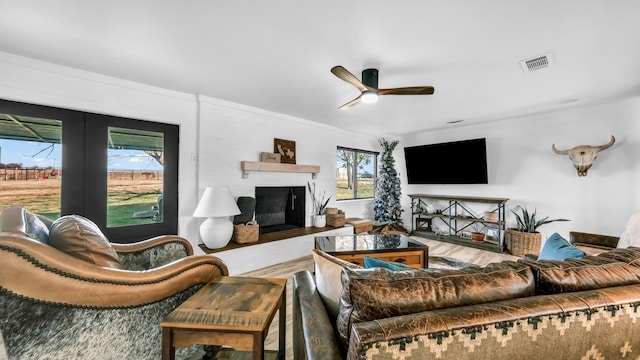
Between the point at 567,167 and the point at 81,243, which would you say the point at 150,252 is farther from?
the point at 567,167

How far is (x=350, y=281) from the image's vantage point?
2.72 feet

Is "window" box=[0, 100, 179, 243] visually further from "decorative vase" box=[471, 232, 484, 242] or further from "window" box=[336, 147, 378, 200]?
"decorative vase" box=[471, 232, 484, 242]

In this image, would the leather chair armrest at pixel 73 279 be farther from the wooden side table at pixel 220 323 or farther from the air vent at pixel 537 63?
the air vent at pixel 537 63

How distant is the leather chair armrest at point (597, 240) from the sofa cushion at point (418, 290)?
7.52 ft

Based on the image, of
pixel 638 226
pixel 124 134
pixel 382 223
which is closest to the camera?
pixel 638 226

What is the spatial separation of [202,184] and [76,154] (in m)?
1.21

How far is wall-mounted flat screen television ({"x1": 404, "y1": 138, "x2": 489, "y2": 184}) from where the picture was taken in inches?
176

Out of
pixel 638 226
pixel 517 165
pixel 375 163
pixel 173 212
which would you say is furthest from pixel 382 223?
pixel 173 212

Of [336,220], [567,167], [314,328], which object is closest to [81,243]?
[314,328]

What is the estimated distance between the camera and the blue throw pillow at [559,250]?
1.37m

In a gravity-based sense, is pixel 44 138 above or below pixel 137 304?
above

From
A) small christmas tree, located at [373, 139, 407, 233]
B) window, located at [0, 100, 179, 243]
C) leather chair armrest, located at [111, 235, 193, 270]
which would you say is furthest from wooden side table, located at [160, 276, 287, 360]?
small christmas tree, located at [373, 139, 407, 233]

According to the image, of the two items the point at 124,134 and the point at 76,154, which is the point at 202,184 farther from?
the point at 76,154

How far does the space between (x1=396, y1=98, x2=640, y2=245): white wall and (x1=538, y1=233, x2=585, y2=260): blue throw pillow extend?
10.0 ft
